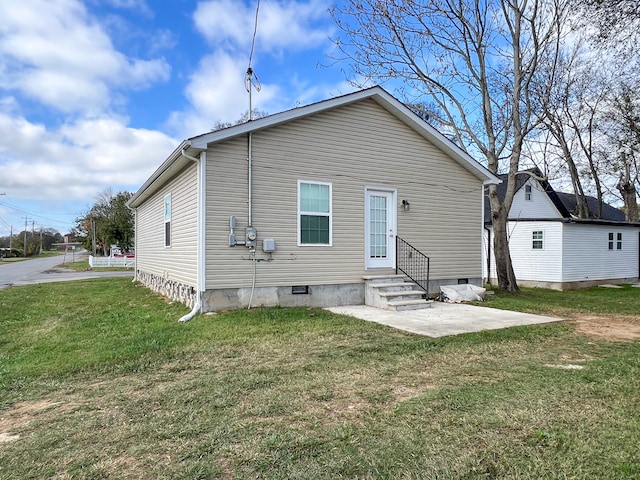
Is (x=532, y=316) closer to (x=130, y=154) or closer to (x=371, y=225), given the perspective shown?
(x=371, y=225)

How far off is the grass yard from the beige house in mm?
2077

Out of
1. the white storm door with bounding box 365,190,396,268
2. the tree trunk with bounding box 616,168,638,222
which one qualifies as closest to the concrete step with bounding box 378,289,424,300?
the white storm door with bounding box 365,190,396,268

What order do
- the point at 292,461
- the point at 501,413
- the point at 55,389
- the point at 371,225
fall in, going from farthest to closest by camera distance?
the point at 371,225
the point at 55,389
the point at 501,413
the point at 292,461

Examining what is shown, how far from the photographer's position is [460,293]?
9.78m

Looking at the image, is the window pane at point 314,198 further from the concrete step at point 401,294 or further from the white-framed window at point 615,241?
the white-framed window at point 615,241

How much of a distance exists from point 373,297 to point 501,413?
5.79 m

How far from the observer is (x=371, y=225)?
956cm

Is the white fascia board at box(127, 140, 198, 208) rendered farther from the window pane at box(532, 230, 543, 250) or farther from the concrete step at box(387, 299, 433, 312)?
the window pane at box(532, 230, 543, 250)

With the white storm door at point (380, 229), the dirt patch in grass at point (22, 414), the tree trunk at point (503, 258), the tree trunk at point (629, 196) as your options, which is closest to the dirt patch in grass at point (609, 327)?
the white storm door at point (380, 229)

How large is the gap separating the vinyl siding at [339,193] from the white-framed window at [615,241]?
31.4 ft

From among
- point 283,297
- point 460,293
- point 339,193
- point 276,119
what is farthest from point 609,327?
point 276,119

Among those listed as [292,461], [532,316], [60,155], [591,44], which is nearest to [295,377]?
[292,461]

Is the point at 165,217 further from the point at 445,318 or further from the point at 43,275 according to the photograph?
the point at 43,275

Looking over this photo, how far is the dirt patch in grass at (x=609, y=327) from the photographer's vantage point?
6.01m
